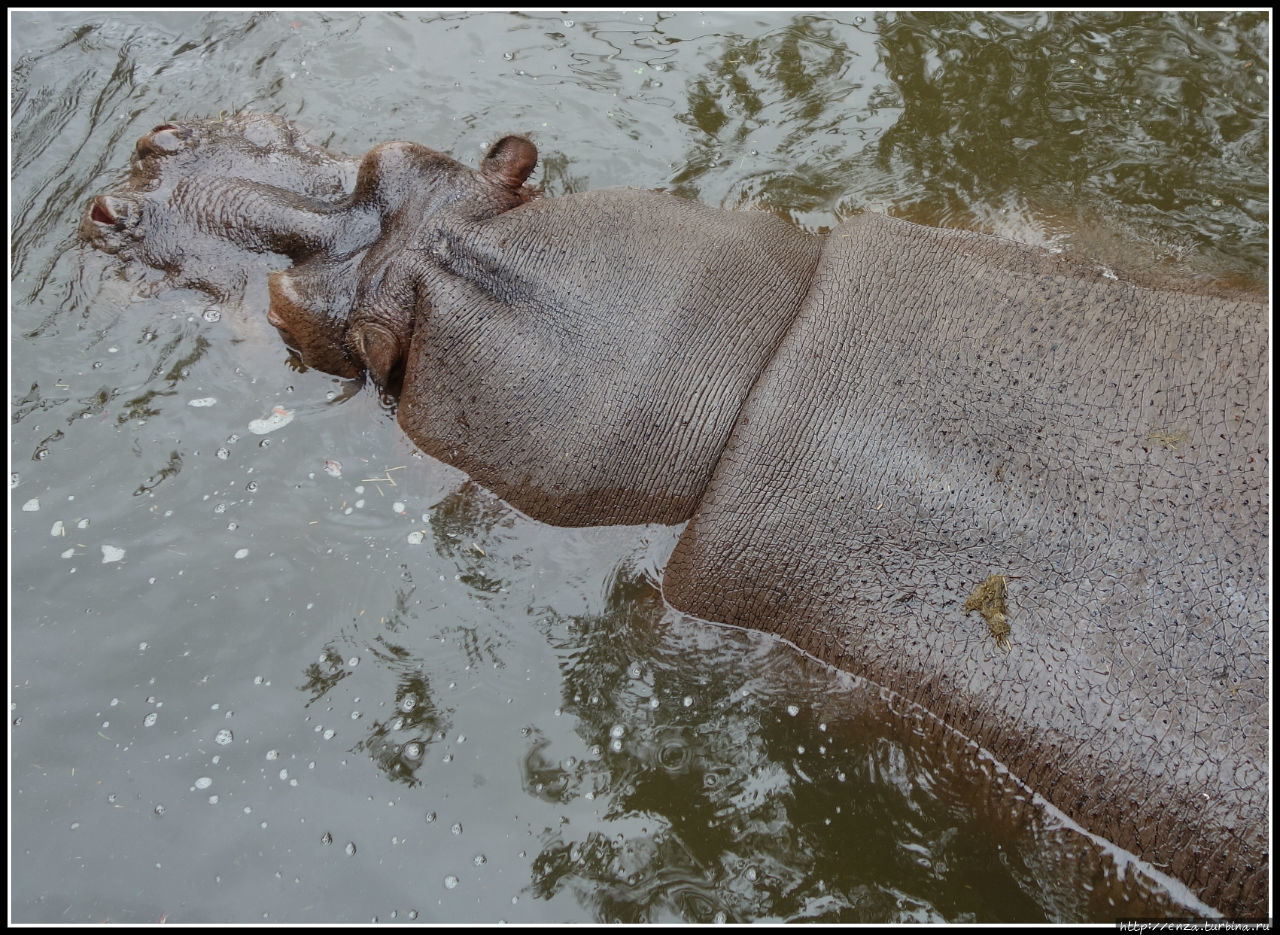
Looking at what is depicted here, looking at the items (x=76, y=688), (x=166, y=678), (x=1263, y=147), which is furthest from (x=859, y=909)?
(x=1263, y=147)

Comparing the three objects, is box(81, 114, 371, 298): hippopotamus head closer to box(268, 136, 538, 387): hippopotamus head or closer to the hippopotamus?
the hippopotamus

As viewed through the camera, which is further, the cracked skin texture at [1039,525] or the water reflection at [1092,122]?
the water reflection at [1092,122]

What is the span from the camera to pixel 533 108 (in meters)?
6.09

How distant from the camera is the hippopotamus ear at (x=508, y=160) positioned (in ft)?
15.1

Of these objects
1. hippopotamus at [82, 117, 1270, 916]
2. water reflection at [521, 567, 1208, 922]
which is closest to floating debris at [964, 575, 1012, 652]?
hippopotamus at [82, 117, 1270, 916]

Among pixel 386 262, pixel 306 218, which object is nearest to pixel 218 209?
pixel 306 218

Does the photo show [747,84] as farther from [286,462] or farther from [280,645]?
[280,645]

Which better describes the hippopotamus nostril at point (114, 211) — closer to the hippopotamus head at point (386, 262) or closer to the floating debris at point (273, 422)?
the hippopotamus head at point (386, 262)

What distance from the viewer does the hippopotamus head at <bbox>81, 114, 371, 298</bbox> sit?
4.63 meters

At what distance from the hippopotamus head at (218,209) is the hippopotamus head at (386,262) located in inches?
6.9

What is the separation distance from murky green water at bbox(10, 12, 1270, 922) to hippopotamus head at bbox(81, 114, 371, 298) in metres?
0.25

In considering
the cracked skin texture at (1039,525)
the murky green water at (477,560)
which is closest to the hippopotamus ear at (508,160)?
the murky green water at (477,560)

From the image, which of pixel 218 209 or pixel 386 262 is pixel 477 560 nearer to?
pixel 386 262

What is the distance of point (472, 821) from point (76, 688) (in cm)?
208
